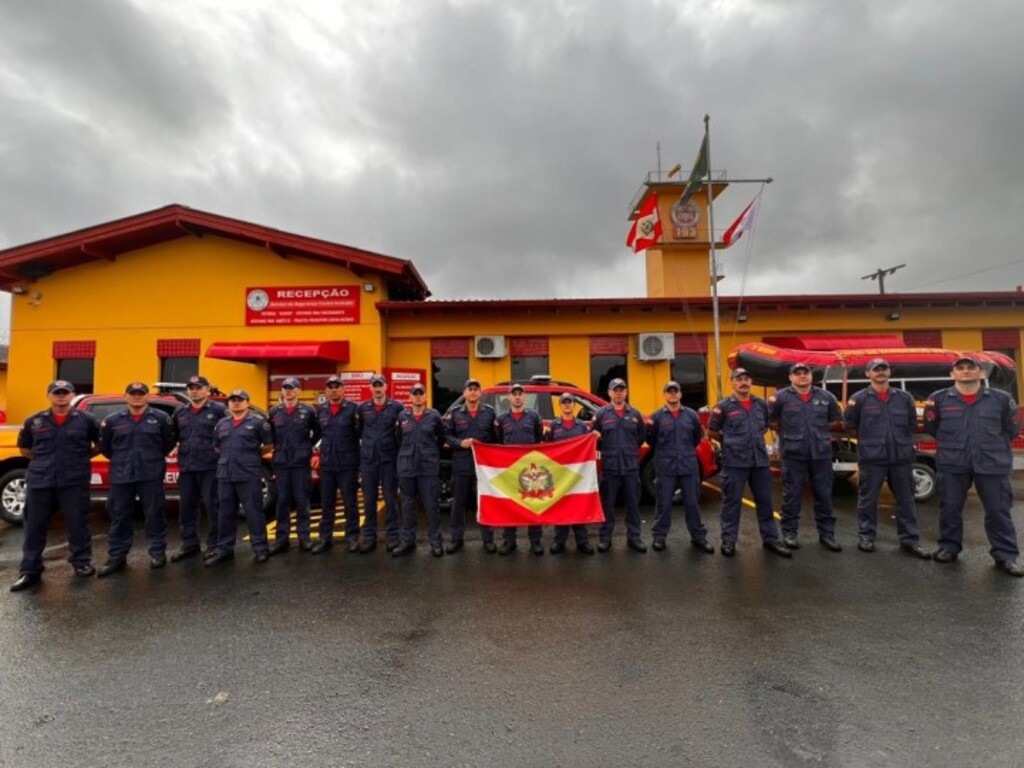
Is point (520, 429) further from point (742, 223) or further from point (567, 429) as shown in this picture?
point (742, 223)

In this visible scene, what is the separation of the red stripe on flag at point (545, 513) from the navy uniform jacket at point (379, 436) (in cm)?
117

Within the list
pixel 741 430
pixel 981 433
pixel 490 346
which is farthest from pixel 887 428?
pixel 490 346

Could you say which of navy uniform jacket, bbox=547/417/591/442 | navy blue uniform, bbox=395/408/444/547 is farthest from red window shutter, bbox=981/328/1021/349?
navy blue uniform, bbox=395/408/444/547

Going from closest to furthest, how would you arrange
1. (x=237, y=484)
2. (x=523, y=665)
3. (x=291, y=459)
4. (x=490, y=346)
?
(x=523, y=665), (x=237, y=484), (x=291, y=459), (x=490, y=346)

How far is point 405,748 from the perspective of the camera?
2336 millimetres

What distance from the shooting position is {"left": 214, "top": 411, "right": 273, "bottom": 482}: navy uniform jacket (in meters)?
5.20

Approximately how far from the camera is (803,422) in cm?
545

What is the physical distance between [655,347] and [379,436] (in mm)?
8788

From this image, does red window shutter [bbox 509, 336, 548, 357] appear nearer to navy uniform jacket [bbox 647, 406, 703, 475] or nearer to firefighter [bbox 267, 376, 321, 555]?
navy uniform jacket [bbox 647, 406, 703, 475]

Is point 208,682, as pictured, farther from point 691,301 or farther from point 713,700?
point 691,301

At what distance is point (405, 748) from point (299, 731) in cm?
56

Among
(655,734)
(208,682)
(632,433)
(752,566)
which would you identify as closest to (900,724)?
(655,734)

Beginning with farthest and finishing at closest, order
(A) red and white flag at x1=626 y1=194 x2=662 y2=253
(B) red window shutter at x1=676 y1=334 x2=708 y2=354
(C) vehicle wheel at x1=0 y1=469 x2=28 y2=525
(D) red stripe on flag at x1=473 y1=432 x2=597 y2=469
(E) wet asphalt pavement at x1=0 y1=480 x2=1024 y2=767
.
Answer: (A) red and white flag at x1=626 y1=194 x2=662 y2=253 → (B) red window shutter at x1=676 y1=334 x2=708 y2=354 → (C) vehicle wheel at x1=0 y1=469 x2=28 y2=525 → (D) red stripe on flag at x1=473 y1=432 x2=597 y2=469 → (E) wet asphalt pavement at x1=0 y1=480 x2=1024 y2=767

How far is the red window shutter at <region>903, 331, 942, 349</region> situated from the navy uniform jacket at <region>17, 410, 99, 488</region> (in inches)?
A: 640
